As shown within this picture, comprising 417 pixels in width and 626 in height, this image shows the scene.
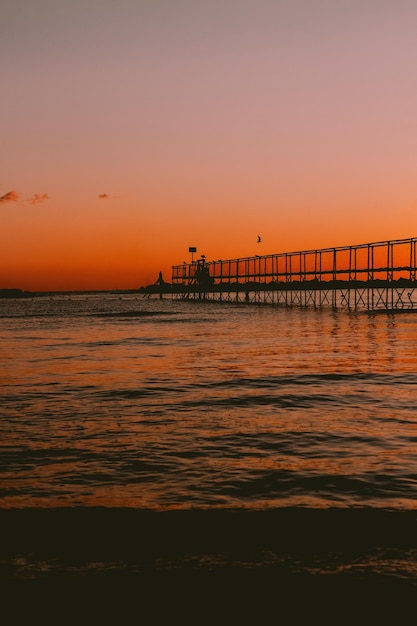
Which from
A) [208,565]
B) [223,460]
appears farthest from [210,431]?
[208,565]

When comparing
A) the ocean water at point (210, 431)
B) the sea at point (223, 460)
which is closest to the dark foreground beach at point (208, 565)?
the sea at point (223, 460)

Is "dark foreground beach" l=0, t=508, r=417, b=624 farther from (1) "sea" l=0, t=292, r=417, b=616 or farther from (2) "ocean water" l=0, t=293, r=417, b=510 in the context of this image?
(2) "ocean water" l=0, t=293, r=417, b=510

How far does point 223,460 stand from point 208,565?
3569 millimetres

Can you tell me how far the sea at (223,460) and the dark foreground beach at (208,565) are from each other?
0.10ft

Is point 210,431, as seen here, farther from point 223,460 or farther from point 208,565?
point 208,565

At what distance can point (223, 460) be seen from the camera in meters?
8.94

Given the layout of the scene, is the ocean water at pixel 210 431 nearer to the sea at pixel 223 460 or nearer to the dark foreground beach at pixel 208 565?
the sea at pixel 223 460

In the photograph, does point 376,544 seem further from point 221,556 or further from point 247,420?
point 247,420

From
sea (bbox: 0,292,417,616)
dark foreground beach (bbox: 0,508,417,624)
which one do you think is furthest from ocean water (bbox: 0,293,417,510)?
dark foreground beach (bbox: 0,508,417,624)

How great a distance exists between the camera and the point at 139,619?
4613 millimetres

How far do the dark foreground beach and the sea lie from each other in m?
0.03

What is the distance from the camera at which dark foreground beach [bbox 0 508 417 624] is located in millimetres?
4727

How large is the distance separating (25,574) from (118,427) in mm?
6127

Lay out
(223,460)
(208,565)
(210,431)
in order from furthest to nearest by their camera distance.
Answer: (210,431), (223,460), (208,565)
